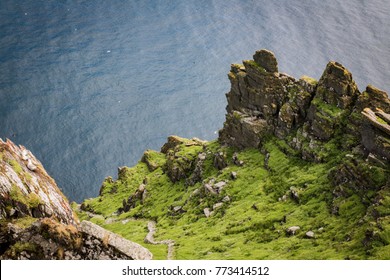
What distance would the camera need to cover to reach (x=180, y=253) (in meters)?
83.9

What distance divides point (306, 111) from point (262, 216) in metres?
29.1

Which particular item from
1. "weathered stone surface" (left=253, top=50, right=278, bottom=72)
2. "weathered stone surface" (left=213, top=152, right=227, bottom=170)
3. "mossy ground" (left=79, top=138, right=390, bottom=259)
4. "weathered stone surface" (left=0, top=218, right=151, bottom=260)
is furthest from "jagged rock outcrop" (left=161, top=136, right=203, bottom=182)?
"weathered stone surface" (left=0, top=218, right=151, bottom=260)

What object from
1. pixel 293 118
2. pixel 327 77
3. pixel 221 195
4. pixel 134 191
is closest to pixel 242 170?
pixel 221 195

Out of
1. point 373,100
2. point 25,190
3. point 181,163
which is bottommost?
point 25,190

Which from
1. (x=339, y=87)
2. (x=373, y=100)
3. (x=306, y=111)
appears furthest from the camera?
(x=306, y=111)

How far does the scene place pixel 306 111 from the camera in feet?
347

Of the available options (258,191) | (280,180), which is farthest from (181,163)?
(280,180)

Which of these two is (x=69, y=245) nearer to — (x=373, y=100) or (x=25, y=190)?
(x=25, y=190)

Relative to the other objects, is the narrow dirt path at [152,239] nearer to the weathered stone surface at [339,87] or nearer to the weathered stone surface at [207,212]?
the weathered stone surface at [207,212]

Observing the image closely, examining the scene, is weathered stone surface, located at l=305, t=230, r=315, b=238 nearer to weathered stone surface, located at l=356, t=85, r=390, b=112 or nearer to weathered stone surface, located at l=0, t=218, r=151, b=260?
weathered stone surface, located at l=356, t=85, r=390, b=112

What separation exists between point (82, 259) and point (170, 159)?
101017 millimetres

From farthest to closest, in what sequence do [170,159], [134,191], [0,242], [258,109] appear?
[134,191] → [170,159] → [258,109] → [0,242]

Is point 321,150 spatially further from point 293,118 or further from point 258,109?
point 258,109

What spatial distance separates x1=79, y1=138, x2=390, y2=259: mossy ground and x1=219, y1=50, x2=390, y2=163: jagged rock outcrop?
12.1ft
